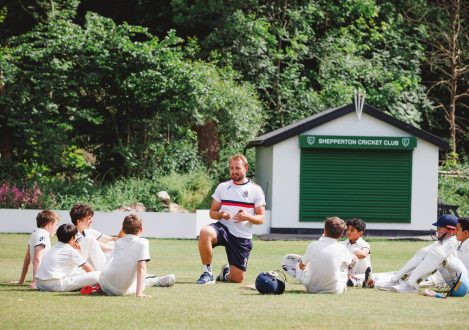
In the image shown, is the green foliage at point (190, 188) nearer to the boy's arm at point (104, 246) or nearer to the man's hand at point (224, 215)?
the man's hand at point (224, 215)

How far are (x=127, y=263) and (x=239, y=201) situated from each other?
2.92 meters

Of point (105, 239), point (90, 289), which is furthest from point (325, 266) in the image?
point (105, 239)

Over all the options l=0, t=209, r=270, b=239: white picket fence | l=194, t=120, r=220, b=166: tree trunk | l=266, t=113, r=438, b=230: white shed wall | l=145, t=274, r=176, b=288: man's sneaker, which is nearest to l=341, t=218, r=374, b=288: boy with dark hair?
l=145, t=274, r=176, b=288: man's sneaker

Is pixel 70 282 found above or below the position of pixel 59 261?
below

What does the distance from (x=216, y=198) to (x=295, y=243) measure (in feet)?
37.0

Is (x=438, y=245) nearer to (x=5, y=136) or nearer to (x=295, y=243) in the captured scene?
(x=295, y=243)

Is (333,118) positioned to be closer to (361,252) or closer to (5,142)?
(5,142)

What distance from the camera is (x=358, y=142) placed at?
28.7m

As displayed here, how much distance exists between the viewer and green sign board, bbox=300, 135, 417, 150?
93.8 feet

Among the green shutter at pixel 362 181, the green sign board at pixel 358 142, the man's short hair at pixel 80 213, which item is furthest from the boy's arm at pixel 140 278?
the green shutter at pixel 362 181

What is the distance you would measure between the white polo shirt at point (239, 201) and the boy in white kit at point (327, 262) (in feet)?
5.19

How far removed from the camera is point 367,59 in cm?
4062

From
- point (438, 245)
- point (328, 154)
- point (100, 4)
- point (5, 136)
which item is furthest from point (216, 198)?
point (100, 4)

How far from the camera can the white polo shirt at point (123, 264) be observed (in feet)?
35.8
